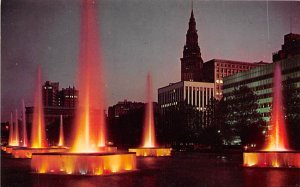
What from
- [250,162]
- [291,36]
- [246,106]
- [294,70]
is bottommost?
[250,162]

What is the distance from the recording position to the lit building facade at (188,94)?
133m

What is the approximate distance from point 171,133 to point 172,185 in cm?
4505

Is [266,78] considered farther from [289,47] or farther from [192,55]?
[192,55]

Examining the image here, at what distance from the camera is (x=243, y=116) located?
5284 centimetres

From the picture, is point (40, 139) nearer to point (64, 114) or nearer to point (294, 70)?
point (294, 70)

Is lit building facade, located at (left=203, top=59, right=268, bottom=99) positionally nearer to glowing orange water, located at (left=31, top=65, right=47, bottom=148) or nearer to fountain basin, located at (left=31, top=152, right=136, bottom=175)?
glowing orange water, located at (left=31, top=65, right=47, bottom=148)

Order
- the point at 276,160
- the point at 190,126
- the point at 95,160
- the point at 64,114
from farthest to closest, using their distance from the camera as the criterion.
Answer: the point at 64,114 → the point at 190,126 → the point at 276,160 → the point at 95,160

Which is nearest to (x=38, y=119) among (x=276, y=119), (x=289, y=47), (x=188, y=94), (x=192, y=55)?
(x=276, y=119)

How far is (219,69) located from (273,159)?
406 feet

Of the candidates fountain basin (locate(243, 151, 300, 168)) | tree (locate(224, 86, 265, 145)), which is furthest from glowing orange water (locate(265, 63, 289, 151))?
tree (locate(224, 86, 265, 145))

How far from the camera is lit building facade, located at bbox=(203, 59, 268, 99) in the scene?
144 m

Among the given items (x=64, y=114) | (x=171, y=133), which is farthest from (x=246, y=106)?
(x=64, y=114)

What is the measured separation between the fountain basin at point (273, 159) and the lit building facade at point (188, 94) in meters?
106

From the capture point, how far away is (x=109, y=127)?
7081 centimetres
